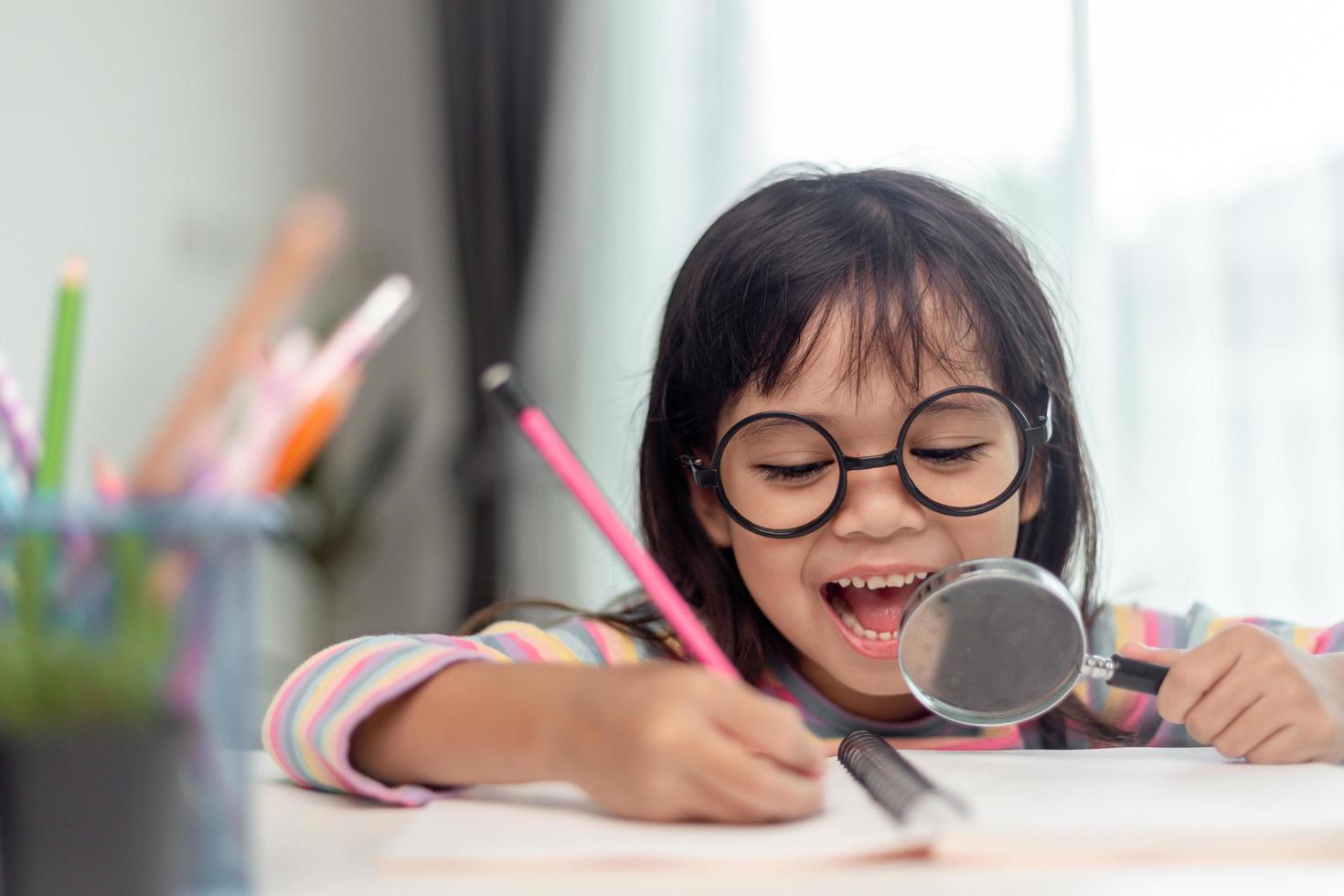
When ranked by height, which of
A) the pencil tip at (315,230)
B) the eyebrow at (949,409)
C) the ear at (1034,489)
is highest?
the pencil tip at (315,230)

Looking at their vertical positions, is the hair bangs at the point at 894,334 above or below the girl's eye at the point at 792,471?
above

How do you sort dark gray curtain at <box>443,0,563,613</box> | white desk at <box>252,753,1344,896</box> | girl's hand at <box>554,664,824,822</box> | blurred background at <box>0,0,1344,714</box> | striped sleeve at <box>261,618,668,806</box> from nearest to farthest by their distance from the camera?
white desk at <box>252,753,1344,896</box> < girl's hand at <box>554,664,824,822</box> < striped sleeve at <box>261,618,668,806</box> < blurred background at <box>0,0,1344,714</box> < dark gray curtain at <box>443,0,563,613</box>

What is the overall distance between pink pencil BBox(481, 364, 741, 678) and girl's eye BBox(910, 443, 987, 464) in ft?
1.41

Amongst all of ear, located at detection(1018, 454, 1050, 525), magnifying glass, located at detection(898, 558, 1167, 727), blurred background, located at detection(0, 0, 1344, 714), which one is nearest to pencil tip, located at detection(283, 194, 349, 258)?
magnifying glass, located at detection(898, 558, 1167, 727)

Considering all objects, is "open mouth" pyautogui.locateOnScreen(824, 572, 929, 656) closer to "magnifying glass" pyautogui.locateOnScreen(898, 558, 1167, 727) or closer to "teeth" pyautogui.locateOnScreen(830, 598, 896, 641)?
"teeth" pyautogui.locateOnScreen(830, 598, 896, 641)

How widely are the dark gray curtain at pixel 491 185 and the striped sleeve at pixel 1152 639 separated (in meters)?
2.31

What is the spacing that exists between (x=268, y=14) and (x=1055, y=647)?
3107mm

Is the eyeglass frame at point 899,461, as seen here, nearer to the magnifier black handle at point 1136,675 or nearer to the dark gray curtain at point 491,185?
the magnifier black handle at point 1136,675

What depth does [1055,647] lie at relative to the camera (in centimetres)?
88

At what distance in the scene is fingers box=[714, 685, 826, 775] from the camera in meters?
0.65

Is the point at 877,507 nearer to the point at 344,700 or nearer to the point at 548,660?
the point at 548,660

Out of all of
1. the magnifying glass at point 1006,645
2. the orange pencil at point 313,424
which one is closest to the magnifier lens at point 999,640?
the magnifying glass at point 1006,645

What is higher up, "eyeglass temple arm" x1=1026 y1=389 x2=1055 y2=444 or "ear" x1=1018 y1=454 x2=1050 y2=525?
"eyeglass temple arm" x1=1026 y1=389 x2=1055 y2=444

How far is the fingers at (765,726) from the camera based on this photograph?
65 centimetres
